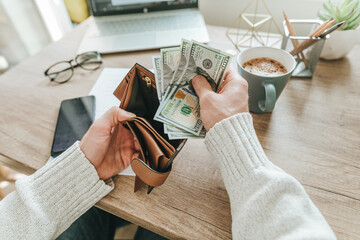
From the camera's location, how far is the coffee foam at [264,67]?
68 centimetres

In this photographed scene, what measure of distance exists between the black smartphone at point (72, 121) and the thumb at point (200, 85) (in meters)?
0.34

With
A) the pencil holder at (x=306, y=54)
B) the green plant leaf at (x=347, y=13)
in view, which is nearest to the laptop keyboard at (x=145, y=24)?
the pencil holder at (x=306, y=54)

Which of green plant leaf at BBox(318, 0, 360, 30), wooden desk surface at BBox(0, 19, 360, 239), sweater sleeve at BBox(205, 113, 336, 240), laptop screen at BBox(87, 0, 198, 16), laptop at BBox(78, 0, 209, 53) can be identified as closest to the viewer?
sweater sleeve at BBox(205, 113, 336, 240)

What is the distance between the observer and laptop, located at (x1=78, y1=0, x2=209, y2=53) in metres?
0.99

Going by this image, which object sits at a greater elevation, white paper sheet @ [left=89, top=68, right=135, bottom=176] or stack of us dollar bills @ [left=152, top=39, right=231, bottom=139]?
stack of us dollar bills @ [left=152, top=39, right=231, bottom=139]

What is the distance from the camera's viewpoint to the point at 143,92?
0.60 m

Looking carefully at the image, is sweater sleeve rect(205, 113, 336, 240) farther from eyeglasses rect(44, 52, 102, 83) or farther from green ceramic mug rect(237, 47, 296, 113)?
eyeglasses rect(44, 52, 102, 83)

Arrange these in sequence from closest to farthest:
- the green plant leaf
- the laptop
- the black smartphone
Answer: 1. the black smartphone
2. the green plant leaf
3. the laptop

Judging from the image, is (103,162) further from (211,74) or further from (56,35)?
(56,35)

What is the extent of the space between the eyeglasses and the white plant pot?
874 mm

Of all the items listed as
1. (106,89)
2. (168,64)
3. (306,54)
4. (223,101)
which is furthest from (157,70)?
(306,54)

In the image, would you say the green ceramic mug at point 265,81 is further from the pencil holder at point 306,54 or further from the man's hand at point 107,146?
the man's hand at point 107,146

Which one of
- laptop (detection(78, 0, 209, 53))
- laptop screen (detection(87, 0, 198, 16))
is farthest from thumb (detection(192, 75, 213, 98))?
laptop screen (detection(87, 0, 198, 16))

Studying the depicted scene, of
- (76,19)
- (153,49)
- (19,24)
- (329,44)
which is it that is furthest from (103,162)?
(19,24)
